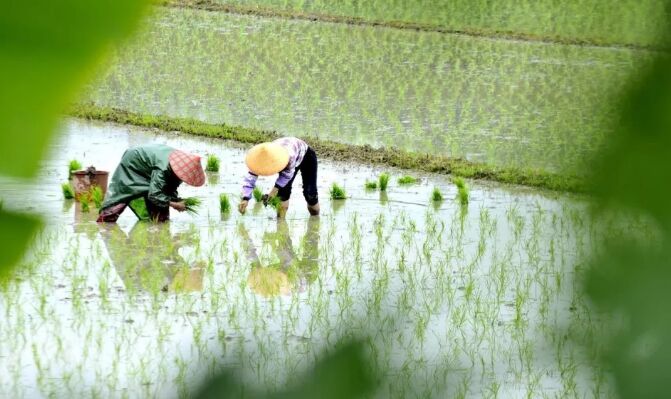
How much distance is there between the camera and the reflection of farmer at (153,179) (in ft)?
20.0

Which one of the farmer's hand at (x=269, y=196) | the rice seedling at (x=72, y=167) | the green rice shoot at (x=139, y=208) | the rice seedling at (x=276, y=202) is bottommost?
the green rice shoot at (x=139, y=208)

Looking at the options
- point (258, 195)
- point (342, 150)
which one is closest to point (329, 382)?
point (258, 195)

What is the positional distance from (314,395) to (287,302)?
4.70 m

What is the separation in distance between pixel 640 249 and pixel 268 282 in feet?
16.7

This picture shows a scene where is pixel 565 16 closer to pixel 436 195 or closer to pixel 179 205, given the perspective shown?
pixel 179 205

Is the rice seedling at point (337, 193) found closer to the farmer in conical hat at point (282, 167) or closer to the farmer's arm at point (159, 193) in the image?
the farmer in conical hat at point (282, 167)

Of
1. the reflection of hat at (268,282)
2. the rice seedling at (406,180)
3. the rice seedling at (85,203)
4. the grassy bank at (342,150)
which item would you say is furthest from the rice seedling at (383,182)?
the rice seedling at (85,203)

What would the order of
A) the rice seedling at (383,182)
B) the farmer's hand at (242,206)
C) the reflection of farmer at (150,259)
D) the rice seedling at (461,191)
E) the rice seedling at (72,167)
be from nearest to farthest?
the rice seedling at (72,167), the reflection of farmer at (150,259), the farmer's hand at (242,206), the rice seedling at (461,191), the rice seedling at (383,182)

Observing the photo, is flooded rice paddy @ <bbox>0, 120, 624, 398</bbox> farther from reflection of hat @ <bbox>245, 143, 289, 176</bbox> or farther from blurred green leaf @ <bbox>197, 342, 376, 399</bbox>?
reflection of hat @ <bbox>245, 143, 289, 176</bbox>

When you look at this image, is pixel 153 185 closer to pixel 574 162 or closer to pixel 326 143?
pixel 326 143

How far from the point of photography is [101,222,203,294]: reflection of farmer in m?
5.14

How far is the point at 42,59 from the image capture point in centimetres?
16

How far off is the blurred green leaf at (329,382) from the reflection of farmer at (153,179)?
19.5 feet

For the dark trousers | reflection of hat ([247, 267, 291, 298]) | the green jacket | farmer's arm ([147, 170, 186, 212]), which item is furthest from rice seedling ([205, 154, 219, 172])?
reflection of hat ([247, 267, 291, 298])
